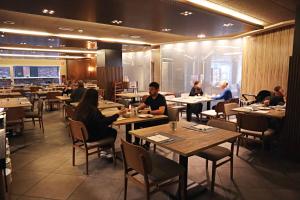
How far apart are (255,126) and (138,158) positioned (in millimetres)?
2513

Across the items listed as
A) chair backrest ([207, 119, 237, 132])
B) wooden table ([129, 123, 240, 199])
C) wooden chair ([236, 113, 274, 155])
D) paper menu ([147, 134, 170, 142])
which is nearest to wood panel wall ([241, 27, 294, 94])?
wooden chair ([236, 113, 274, 155])

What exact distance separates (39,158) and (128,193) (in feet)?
6.53

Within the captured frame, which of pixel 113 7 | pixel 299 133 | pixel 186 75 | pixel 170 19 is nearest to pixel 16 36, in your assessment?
pixel 113 7

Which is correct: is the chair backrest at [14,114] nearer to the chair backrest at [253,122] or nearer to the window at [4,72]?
the chair backrest at [253,122]

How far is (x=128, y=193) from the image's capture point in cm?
261

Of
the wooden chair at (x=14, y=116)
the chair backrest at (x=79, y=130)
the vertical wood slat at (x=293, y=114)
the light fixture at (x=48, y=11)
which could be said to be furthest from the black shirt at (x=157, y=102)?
the wooden chair at (x=14, y=116)

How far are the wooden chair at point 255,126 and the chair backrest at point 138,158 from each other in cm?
242

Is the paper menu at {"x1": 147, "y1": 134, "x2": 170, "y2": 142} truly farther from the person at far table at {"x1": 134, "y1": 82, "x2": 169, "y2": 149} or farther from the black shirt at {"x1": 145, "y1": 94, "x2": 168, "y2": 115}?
the black shirt at {"x1": 145, "y1": 94, "x2": 168, "y2": 115}

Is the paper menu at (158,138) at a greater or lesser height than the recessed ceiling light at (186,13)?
lesser

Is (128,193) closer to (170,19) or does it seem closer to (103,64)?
(170,19)

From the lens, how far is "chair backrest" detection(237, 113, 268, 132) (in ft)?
11.6

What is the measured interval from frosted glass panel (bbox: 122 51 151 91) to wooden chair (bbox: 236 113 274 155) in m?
7.86

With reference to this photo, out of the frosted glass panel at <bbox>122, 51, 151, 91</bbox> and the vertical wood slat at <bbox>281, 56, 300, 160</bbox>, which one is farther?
the frosted glass panel at <bbox>122, 51, 151, 91</bbox>

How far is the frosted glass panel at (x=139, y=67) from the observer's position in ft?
38.3
